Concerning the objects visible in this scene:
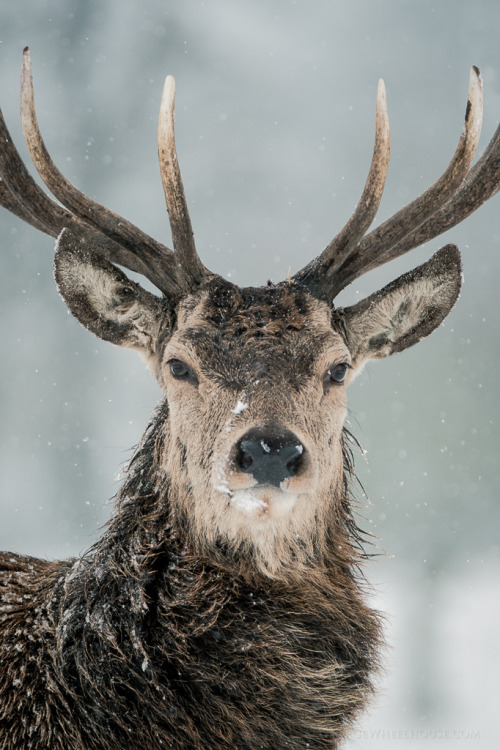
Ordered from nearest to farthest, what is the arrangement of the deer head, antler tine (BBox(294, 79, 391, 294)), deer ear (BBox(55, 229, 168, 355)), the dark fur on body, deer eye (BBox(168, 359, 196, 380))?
the dark fur on body → the deer head → deer eye (BBox(168, 359, 196, 380)) → deer ear (BBox(55, 229, 168, 355)) → antler tine (BBox(294, 79, 391, 294))

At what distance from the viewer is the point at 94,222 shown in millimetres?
4816

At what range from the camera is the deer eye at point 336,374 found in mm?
4438

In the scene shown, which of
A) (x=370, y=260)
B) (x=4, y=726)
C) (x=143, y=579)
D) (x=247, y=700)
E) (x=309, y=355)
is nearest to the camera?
(x=4, y=726)

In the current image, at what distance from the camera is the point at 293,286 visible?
188 inches

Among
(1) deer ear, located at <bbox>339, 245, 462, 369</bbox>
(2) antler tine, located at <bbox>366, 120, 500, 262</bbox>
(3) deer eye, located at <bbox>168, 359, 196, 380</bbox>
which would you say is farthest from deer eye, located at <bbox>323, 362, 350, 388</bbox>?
(2) antler tine, located at <bbox>366, 120, 500, 262</bbox>

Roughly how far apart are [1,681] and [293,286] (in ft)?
9.56

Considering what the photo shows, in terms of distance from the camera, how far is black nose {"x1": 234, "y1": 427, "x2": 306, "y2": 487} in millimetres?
3439

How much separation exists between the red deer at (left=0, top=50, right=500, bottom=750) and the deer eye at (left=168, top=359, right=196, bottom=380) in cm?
1

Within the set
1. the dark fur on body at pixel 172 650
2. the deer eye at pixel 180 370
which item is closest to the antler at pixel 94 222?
the deer eye at pixel 180 370

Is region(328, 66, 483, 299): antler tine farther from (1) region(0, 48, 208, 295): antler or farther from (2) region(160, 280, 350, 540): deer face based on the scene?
(1) region(0, 48, 208, 295): antler

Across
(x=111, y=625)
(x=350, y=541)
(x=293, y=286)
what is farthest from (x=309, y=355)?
(x=111, y=625)

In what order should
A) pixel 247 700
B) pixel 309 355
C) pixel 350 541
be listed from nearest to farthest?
pixel 247 700 → pixel 309 355 → pixel 350 541

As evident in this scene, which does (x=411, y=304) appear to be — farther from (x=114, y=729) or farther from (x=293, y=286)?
(x=114, y=729)

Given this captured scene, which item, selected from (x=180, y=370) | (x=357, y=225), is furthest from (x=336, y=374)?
(x=357, y=225)
